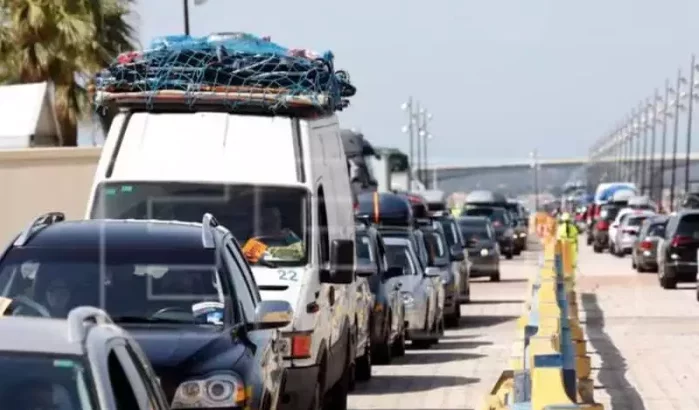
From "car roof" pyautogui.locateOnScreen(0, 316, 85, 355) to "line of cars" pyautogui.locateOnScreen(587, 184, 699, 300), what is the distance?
34.9 m

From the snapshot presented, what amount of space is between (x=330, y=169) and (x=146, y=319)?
5840mm

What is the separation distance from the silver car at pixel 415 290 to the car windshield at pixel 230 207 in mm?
8716

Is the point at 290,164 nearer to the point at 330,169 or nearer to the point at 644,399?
the point at 330,169

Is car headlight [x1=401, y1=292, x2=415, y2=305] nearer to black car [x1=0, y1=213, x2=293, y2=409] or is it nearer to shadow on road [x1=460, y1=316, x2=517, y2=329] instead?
shadow on road [x1=460, y1=316, x2=517, y2=329]

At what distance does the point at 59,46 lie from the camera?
37875mm

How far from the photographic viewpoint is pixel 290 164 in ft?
50.3

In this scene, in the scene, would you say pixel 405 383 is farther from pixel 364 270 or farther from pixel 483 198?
pixel 483 198

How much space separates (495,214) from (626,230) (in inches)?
190

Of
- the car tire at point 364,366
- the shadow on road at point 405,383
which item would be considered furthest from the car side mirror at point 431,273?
the car tire at point 364,366

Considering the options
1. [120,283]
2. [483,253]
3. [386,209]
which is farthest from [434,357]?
[483,253]

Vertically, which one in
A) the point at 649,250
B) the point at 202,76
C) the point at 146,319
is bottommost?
the point at 649,250

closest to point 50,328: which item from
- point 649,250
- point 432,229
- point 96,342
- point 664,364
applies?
point 96,342

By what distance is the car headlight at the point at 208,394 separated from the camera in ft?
33.5

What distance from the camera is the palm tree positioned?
3747 centimetres
